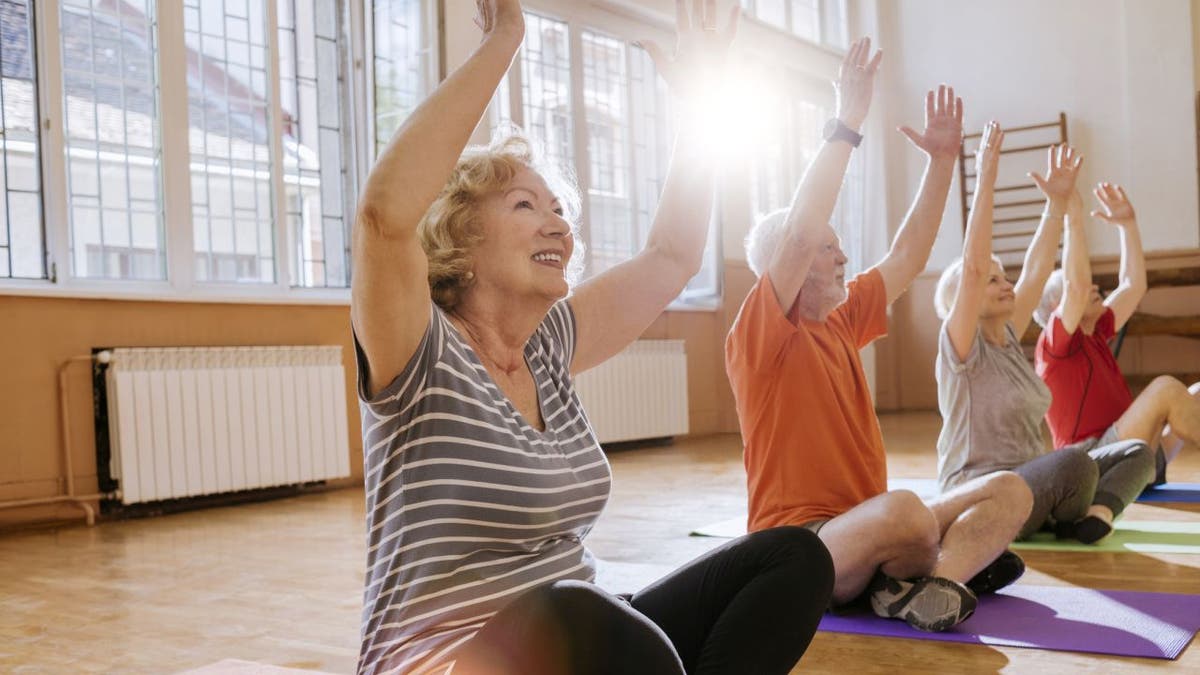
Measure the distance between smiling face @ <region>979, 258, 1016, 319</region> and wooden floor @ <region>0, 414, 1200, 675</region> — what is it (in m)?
0.66

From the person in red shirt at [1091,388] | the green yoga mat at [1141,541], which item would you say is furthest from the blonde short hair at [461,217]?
the person in red shirt at [1091,388]

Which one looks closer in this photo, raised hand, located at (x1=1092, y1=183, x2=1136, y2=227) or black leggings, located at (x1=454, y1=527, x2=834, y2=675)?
black leggings, located at (x1=454, y1=527, x2=834, y2=675)

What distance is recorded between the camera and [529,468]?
1.14 metres

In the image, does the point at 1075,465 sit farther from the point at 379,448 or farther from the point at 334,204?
the point at 334,204

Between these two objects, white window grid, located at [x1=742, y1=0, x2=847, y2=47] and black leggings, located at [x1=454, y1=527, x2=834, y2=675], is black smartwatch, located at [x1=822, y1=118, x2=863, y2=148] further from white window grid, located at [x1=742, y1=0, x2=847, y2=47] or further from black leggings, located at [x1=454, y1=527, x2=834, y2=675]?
white window grid, located at [x1=742, y1=0, x2=847, y2=47]

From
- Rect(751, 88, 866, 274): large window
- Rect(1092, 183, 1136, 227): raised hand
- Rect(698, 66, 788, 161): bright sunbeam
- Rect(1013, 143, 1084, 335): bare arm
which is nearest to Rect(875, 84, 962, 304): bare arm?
Rect(1013, 143, 1084, 335): bare arm

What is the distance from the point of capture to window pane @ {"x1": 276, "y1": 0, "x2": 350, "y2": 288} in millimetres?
5242

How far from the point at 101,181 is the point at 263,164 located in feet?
2.58

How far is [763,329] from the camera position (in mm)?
2049

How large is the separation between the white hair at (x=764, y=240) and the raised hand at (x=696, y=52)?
0.65m

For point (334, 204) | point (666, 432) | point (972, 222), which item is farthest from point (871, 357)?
point (972, 222)

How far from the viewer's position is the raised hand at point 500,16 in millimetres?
1131

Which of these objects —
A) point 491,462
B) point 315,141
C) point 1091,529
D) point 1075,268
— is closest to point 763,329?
point 491,462

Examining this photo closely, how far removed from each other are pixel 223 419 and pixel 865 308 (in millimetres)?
3296
